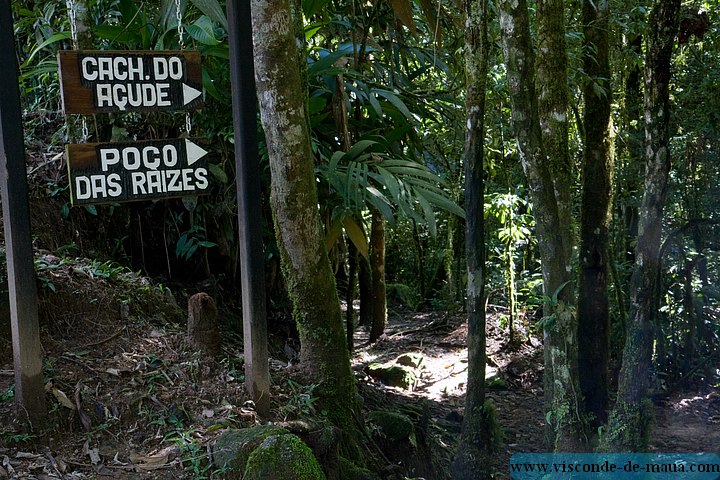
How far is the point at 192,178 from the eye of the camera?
468 cm

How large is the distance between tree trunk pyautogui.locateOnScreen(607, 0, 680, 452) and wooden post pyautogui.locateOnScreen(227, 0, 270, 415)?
2.39 metres

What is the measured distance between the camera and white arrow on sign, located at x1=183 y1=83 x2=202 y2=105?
4578 mm

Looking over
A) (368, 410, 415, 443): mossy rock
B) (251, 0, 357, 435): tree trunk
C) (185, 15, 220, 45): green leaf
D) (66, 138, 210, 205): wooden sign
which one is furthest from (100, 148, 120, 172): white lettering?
(368, 410, 415, 443): mossy rock

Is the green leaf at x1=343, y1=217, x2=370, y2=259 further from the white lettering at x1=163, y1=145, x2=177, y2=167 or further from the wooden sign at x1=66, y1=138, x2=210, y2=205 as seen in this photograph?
the white lettering at x1=163, y1=145, x2=177, y2=167

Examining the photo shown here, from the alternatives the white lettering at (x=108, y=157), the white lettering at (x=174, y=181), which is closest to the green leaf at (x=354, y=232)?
the white lettering at (x=174, y=181)

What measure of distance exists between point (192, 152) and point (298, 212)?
2.55 ft

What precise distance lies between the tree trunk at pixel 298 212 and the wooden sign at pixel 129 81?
0.48m

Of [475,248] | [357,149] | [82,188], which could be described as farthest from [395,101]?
[82,188]

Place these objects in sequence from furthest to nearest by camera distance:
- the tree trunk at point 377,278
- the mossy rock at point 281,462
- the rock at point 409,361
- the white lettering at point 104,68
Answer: the tree trunk at point 377,278 < the rock at point 409,361 < the white lettering at point 104,68 < the mossy rock at point 281,462

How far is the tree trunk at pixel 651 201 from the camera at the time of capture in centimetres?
490

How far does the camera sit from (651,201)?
4.93 m

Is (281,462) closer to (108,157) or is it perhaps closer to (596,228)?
(108,157)

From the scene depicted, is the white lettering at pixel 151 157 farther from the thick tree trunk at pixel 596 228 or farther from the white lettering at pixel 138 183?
the thick tree trunk at pixel 596 228

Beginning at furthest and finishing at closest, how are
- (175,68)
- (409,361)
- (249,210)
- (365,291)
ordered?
1. (365,291)
2. (409,361)
3. (249,210)
4. (175,68)
